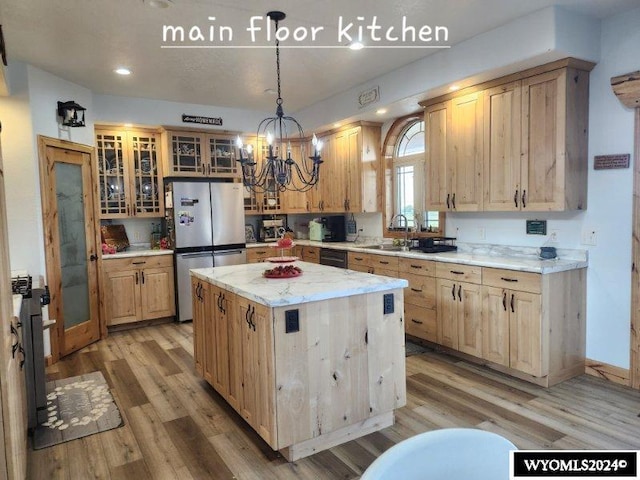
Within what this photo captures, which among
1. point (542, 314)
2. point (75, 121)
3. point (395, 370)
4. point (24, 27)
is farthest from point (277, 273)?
point (75, 121)

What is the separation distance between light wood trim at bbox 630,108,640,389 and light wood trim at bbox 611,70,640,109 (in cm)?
8

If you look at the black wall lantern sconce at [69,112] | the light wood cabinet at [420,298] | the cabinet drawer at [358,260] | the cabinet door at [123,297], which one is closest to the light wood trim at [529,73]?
the light wood cabinet at [420,298]

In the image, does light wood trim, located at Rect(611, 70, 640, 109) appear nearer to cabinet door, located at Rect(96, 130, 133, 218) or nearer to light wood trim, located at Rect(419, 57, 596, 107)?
light wood trim, located at Rect(419, 57, 596, 107)

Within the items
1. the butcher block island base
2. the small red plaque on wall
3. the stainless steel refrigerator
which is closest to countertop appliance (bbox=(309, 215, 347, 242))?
the stainless steel refrigerator

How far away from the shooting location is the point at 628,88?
10.2 feet

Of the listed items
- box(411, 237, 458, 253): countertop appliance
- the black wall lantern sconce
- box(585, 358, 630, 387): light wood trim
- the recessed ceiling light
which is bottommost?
box(585, 358, 630, 387): light wood trim

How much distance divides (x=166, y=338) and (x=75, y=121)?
8.15 feet

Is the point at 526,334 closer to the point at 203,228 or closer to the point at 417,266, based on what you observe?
the point at 417,266

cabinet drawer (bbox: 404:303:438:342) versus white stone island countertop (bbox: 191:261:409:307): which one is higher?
white stone island countertop (bbox: 191:261:409:307)

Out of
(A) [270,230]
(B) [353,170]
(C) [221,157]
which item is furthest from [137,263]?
(B) [353,170]

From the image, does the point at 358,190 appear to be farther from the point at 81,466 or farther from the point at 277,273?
the point at 81,466

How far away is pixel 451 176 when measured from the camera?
416cm

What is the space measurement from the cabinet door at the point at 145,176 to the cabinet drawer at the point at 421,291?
3.32 m

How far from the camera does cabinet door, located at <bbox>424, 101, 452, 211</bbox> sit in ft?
13.8
